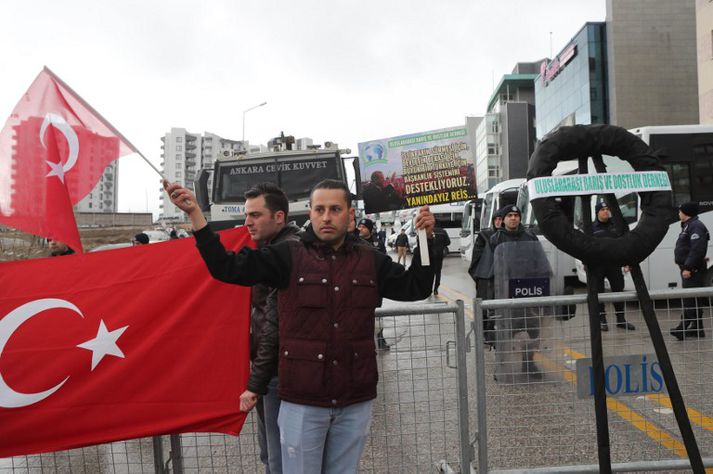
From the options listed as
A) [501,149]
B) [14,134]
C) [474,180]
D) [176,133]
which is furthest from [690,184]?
[176,133]

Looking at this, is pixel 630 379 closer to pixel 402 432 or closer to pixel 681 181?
pixel 402 432

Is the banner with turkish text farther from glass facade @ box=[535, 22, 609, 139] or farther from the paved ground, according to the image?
glass facade @ box=[535, 22, 609, 139]

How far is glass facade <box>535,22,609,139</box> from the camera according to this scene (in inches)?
1998

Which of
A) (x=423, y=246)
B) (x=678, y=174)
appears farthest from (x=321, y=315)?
(x=678, y=174)

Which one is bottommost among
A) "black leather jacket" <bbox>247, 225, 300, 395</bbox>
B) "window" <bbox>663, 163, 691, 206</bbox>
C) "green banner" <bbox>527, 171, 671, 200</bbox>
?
"black leather jacket" <bbox>247, 225, 300, 395</bbox>

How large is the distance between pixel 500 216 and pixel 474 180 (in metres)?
2.49

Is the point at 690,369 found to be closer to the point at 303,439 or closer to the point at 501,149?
the point at 303,439

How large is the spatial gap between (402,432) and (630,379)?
1.41 metres

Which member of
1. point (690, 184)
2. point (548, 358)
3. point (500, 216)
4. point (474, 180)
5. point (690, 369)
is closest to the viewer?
point (548, 358)

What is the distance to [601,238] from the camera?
2580mm

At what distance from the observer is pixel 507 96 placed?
8500 centimetres

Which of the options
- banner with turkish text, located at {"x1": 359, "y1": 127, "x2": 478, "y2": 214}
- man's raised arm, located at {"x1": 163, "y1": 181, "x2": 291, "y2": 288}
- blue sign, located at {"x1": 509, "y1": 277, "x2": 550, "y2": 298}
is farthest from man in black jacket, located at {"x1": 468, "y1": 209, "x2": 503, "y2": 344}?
man's raised arm, located at {"x1": 163, "y1": 181, "x2": 291, "y2": 288}

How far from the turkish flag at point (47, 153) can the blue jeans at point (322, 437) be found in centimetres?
154

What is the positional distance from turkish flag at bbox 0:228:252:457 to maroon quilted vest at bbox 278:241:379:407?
75cm
